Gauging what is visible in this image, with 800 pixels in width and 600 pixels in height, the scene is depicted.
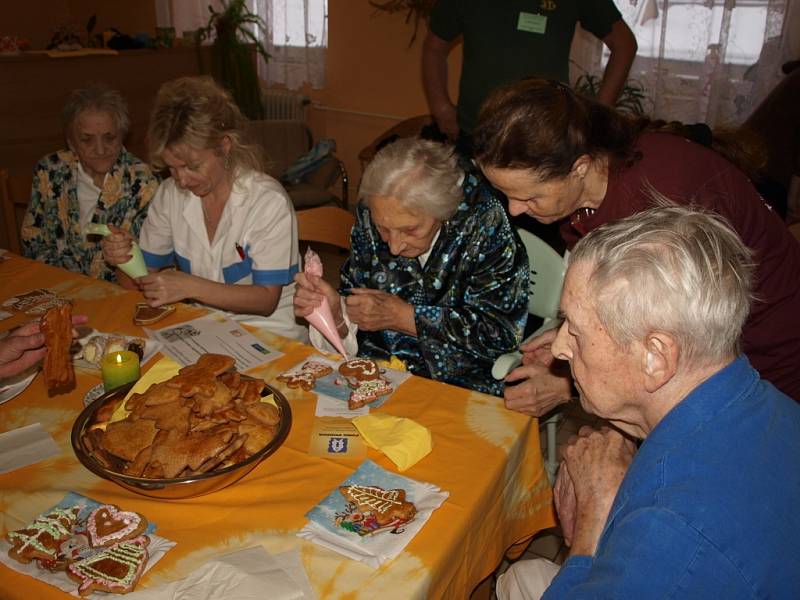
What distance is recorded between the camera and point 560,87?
1.79m

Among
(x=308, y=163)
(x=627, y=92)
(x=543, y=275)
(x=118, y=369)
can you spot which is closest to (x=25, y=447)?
(x=118, y=369)

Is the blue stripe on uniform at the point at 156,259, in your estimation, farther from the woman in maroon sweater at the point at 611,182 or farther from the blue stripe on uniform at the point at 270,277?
the woman in maroon sweater at the point at 611,182

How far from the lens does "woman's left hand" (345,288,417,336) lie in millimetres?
2170

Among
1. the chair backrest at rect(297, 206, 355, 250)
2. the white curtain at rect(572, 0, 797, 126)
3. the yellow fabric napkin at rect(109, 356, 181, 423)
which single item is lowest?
the yellow fabric napkin at rect(109, 356, 181, 423)

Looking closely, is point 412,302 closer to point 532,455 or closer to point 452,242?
point 452,242

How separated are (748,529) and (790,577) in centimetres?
9

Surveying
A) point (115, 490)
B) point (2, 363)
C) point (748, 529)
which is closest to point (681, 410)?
point (748, 529)

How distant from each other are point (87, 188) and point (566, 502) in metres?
2.45

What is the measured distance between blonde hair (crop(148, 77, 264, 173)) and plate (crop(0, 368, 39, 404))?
0.92 meters

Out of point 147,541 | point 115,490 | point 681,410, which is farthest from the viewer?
point 115,490

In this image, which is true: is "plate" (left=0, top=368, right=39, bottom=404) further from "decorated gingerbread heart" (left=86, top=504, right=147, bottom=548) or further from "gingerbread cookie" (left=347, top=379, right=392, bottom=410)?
"gingerbread cookie" (left=347, top=379, right=392, bottom=410)

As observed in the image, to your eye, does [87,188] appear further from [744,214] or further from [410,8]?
[410,8]

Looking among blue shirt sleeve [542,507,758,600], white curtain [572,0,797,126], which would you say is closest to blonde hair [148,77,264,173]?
blue shirt sleeve [542,507,758,600]

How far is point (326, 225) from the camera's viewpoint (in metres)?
2.82
